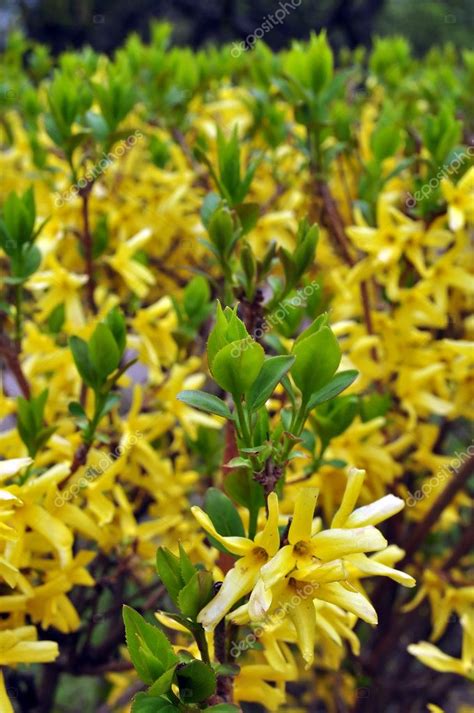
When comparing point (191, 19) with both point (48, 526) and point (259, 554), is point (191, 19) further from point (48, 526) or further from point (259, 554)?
point (259, 554)

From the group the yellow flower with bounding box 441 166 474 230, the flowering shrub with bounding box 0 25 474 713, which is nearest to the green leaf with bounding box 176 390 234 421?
the flowering shrub with bounding box 0 25 474 713

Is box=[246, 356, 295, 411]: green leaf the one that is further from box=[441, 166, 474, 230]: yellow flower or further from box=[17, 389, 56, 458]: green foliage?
box=[441, 166, 474, 230]: yellow flower

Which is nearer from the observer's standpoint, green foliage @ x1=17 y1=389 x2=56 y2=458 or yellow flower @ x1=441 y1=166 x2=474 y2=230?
green foliage @ x1=17 y1=389 x2=56 y2=458

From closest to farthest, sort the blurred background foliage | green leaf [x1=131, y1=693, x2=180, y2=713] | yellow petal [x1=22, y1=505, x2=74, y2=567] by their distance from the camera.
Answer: green leaf [x1=131, y1=693, x2=180, y2=713], yellow petal [x1=22, y1=505, x2=74, y2=567], the blurred background foliage

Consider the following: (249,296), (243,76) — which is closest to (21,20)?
(243,76)

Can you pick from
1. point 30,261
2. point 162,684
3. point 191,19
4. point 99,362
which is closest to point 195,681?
point 162,684

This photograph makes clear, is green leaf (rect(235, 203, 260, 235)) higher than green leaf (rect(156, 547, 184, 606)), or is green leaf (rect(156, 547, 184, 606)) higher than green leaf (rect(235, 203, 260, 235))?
green leaf (rect(235, 203, 260, 235))

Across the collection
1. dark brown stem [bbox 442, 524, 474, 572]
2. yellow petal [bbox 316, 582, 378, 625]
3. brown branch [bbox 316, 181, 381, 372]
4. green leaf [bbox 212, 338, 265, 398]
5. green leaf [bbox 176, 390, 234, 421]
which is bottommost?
dark brown stem [bbox 442, 524, 474, 572]

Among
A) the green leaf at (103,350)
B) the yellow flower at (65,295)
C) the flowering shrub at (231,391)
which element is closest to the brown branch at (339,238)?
the flowering shrub at (231,391)
